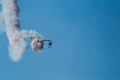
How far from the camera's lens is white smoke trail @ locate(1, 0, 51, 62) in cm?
121

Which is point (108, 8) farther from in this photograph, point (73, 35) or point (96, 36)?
point (73, 35)

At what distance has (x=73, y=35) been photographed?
126cm

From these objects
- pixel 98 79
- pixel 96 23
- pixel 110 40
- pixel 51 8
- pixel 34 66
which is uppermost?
pixel 51 8

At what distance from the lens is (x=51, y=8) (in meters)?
1.25

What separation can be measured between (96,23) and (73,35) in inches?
9.1

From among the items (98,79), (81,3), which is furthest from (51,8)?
(98,79)

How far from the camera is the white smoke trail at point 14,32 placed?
1213 mm

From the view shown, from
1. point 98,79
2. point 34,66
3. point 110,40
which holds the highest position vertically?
point 110,40

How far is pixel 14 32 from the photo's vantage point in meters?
1.22

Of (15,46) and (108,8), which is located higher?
(108,8)

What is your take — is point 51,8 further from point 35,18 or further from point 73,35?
point 73,35

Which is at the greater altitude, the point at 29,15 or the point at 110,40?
the point at 29,15

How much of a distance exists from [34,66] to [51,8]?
537 millimetres

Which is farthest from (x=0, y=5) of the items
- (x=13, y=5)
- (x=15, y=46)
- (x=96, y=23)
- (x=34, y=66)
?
(x=96, y=23)
